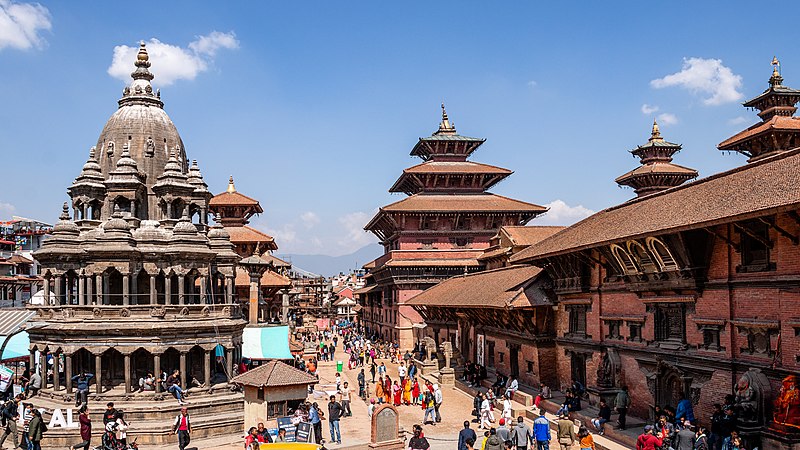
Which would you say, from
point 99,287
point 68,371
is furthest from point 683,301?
point 68,371

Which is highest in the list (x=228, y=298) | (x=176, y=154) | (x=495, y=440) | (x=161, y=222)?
(x=176, y=154)

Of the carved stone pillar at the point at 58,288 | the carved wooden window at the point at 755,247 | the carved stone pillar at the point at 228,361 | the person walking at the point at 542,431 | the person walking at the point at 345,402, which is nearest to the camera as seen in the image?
the carved wooden window at the point at 755,247

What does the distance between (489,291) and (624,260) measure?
13.3 meters

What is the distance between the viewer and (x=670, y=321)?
21672mm

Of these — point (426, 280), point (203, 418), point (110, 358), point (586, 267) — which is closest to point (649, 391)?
point (586, 267)

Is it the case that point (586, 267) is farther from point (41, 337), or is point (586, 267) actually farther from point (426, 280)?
point (426, 280)

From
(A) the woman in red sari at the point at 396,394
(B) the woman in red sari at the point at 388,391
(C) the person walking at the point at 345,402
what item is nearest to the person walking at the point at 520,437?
(C) the person walking at the point at 345,402

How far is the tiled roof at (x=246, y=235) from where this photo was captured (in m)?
57.3

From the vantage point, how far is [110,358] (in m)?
31.3

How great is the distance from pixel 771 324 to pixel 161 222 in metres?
26.8

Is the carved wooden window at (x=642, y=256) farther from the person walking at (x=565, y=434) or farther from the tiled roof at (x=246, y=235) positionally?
the tiled roof at (x=246, y=235)

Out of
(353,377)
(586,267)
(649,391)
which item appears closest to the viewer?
(649,391)

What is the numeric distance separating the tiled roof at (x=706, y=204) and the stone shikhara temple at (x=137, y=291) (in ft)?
50.3

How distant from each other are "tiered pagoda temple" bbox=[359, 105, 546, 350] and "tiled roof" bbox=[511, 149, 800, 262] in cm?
3063
